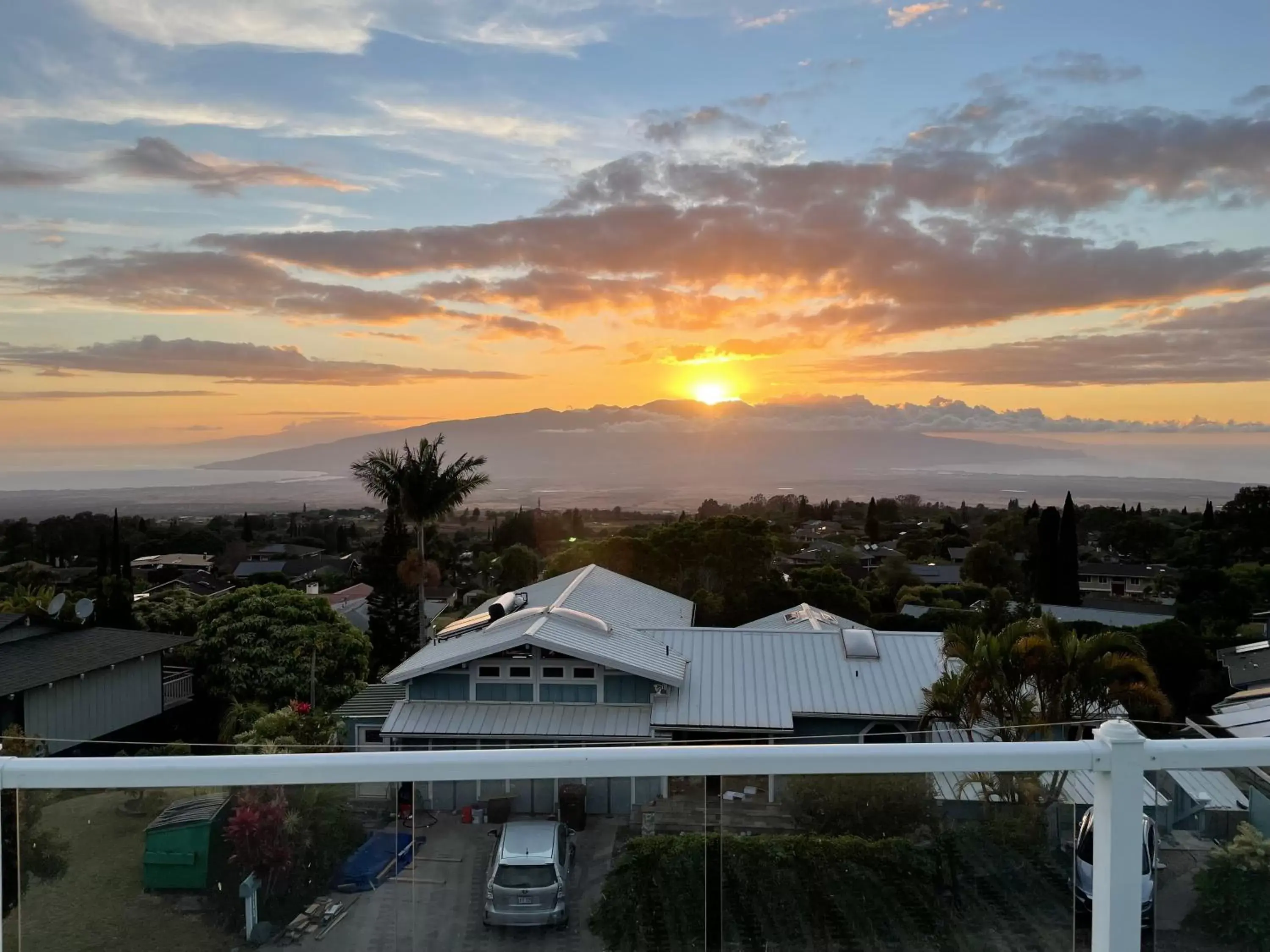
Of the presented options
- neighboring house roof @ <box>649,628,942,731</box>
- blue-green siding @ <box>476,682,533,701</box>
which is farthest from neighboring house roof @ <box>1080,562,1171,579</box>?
blue-green siding @ <box>476,682,533,701</box>

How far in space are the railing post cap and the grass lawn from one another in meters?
1.42

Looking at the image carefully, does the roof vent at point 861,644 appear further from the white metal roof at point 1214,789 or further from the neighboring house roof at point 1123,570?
the neighboring house roof at point 1123,570

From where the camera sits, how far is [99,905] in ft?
4.67

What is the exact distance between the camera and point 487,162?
21578mm

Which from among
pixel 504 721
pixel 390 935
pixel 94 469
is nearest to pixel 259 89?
pixel 504 721

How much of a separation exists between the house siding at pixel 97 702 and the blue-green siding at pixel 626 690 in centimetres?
826

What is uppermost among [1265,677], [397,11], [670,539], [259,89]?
[259,89]

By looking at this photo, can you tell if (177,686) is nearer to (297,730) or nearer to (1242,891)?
(297,730)

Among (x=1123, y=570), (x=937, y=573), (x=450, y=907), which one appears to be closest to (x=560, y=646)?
(x=450, y=907)

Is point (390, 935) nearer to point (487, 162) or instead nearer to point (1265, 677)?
point (1265, 677)

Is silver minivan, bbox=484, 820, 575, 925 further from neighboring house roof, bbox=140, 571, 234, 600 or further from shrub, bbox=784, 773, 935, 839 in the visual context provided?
neighboring house roof, bbox=140, 571, 234, 600

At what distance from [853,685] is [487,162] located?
15486 mm

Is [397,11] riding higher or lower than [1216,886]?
higher

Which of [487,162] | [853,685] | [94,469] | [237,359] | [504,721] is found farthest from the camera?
[94,469]
